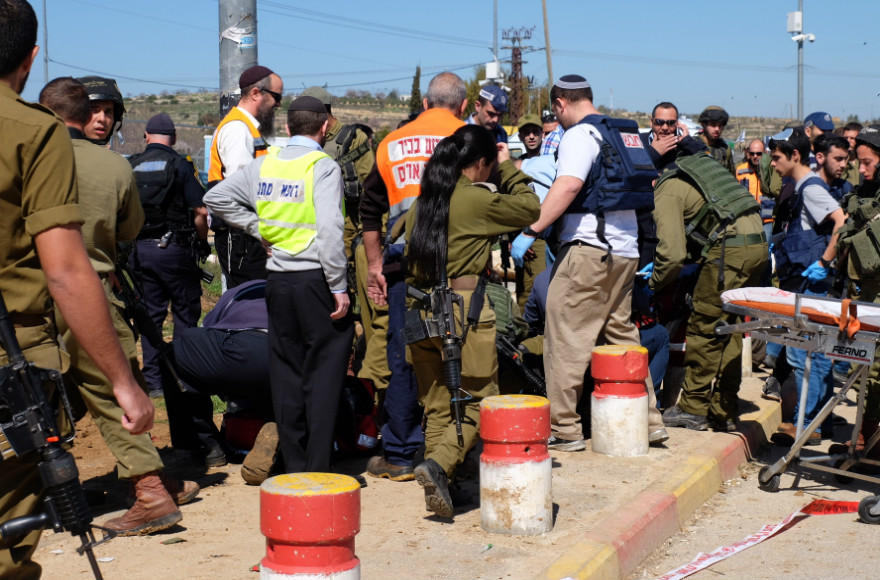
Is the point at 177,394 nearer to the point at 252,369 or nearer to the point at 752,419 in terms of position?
the point at 252,369

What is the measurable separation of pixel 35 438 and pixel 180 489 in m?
2.99

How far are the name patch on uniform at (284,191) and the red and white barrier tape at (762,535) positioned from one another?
9.20ft

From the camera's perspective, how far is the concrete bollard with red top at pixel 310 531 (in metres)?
3.66

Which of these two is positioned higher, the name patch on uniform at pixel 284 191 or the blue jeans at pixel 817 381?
the name patch on uniform at pixel 284 191

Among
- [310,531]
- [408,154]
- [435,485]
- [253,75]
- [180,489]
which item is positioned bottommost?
[180,489]

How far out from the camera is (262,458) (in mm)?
6117

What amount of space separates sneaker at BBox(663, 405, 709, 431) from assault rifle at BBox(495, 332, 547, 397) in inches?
48.6

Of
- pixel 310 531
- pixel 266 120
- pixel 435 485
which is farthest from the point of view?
pixel 266 120

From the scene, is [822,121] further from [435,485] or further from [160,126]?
[435,485]

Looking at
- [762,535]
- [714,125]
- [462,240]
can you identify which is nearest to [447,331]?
[462,240]

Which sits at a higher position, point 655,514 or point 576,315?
point 576,315

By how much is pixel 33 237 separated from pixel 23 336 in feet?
1.01

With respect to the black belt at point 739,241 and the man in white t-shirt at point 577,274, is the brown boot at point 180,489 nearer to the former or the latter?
the man in white t-shirt at point 577,274

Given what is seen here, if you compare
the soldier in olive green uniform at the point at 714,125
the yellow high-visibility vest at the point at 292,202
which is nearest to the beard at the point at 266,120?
the yellow high-visibility vest at the point at 292,202
